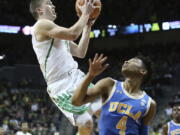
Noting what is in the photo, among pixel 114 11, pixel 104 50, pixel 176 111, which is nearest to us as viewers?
pixel 176 111

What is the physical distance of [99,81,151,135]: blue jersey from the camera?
2889mm

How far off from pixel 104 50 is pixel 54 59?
19322 millimetres

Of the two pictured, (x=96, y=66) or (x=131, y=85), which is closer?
(x=96, y=66)

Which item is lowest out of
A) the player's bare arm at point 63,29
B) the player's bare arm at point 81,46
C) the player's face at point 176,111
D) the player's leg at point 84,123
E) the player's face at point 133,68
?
the player's face at point 176,111

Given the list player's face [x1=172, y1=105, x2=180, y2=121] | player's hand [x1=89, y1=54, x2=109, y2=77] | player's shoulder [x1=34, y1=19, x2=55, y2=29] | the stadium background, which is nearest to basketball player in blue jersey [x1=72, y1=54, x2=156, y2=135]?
player's hand [x1=89, y1=54, x2=109, y2=77]

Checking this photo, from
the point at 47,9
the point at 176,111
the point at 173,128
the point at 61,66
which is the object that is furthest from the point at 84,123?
the point at 173,128

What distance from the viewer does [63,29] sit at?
3.55m

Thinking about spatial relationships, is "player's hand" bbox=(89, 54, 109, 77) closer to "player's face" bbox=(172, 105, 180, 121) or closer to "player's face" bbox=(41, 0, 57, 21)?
"player's face" bbox=(41, 0, 57, 21)

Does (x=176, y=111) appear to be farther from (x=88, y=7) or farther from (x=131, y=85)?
(x=131, y=85)

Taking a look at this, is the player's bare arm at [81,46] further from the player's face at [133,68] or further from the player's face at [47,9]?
the player's face at [133,68]

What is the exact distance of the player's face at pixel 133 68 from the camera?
295 centimetres

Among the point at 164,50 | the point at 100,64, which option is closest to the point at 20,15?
the point at 164,50

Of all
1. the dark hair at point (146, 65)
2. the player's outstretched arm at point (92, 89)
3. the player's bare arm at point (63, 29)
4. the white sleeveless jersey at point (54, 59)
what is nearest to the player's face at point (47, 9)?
the player's bare arm at point (63, 29)

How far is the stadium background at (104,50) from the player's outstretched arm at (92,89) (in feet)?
40.2
